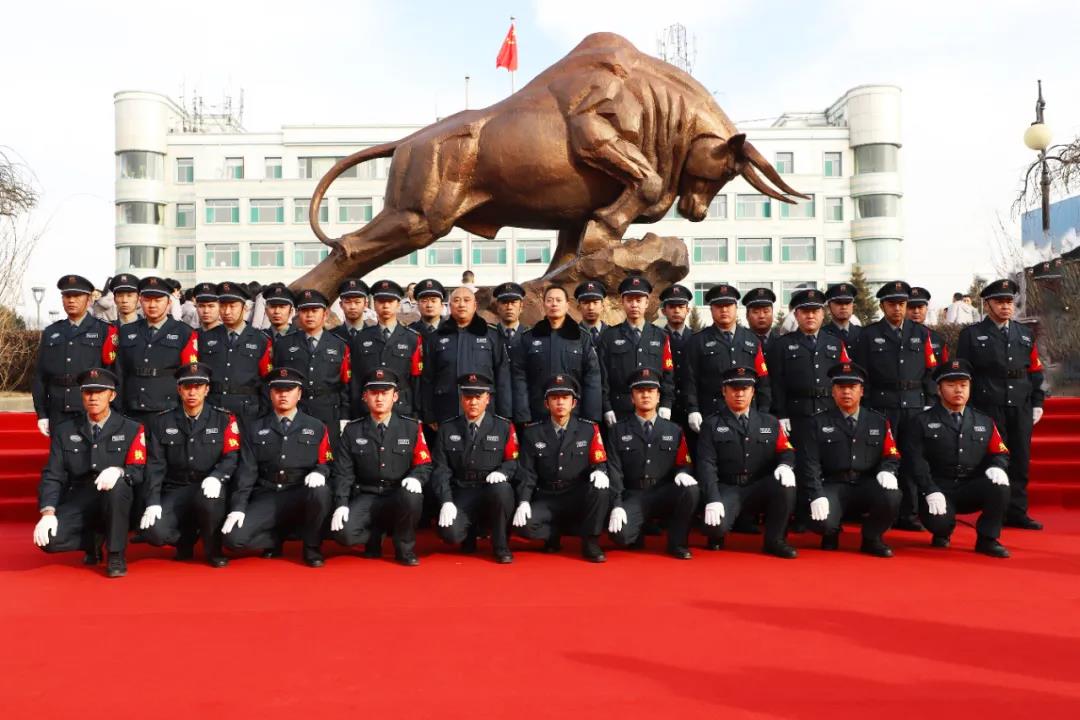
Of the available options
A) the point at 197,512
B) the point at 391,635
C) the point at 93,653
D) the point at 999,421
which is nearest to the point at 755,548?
the point at 999,421

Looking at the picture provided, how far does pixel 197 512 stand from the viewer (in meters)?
5.09

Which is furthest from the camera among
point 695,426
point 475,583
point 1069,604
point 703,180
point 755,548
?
point 703,180

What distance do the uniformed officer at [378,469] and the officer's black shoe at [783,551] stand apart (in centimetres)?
200

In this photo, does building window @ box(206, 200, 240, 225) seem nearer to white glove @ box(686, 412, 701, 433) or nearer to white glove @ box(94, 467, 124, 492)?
white glove @ box(94, 467, 124, 492)

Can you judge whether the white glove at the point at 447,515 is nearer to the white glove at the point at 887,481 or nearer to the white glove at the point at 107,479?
the white glove at the point at 107,479

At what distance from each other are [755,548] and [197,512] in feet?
10.5

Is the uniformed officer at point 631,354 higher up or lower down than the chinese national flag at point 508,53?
lower down

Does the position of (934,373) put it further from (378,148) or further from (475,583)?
(378,148)

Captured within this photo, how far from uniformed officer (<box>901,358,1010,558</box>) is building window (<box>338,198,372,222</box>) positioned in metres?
35.2

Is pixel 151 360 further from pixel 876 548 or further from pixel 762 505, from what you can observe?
pixel 876 548

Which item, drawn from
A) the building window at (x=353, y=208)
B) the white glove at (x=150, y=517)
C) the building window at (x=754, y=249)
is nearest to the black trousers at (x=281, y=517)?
the white glove at (x=150, y=517)

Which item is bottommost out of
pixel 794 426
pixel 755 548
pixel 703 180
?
pixel 755 548

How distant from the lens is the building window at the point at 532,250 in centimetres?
3750

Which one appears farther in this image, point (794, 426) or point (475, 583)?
point (794, 426)
